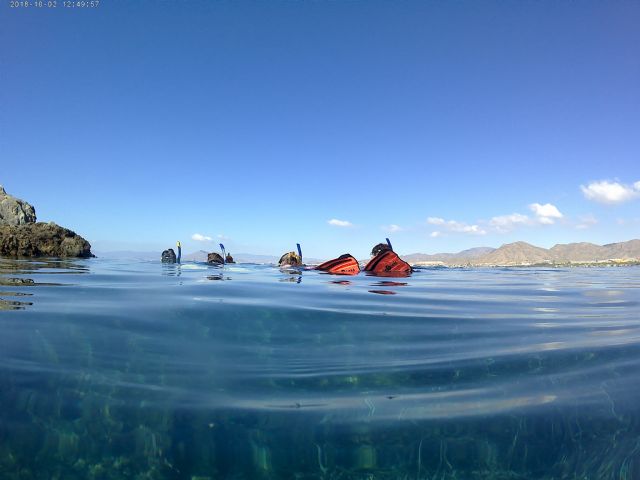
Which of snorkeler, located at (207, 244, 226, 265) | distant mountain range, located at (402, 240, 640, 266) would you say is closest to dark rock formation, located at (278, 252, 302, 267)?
snorkeler, located at (207, 244, 226, 265)

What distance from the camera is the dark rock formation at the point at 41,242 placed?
86.2ft

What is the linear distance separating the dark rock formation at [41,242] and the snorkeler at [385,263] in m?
25.6

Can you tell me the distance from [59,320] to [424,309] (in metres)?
6.89

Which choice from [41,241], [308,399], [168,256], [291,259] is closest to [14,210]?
[41,241]

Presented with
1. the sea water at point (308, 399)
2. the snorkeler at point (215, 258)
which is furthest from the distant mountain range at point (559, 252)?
the sea water at point (308, 399)

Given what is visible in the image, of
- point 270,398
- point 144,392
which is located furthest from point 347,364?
point 144,392

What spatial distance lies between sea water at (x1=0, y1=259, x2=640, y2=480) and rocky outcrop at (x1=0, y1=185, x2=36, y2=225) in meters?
42.3

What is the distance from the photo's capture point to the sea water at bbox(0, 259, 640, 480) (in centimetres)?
296

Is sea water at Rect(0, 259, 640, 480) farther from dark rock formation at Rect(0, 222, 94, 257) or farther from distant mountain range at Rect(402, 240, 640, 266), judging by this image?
distant mountain range at Rect(402, 240, 640, 266)

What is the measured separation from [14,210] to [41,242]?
1587cm

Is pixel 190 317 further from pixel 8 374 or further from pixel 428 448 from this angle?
pixel 428 448

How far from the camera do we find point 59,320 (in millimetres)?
5805

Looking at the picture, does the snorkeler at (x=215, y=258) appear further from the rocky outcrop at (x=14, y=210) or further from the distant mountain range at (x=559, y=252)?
the distant mountain range at (x=559, y=252)

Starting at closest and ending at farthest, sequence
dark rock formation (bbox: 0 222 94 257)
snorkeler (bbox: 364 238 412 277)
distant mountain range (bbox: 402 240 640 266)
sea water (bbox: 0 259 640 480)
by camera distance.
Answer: sea water (bbox: 0 259 640 480) < snorkeler (bbox: 364 238 412 277) < dark rock formation (bbox: 0 222 94 257) < distant mountain range (bbox: 402 240 640 266)
